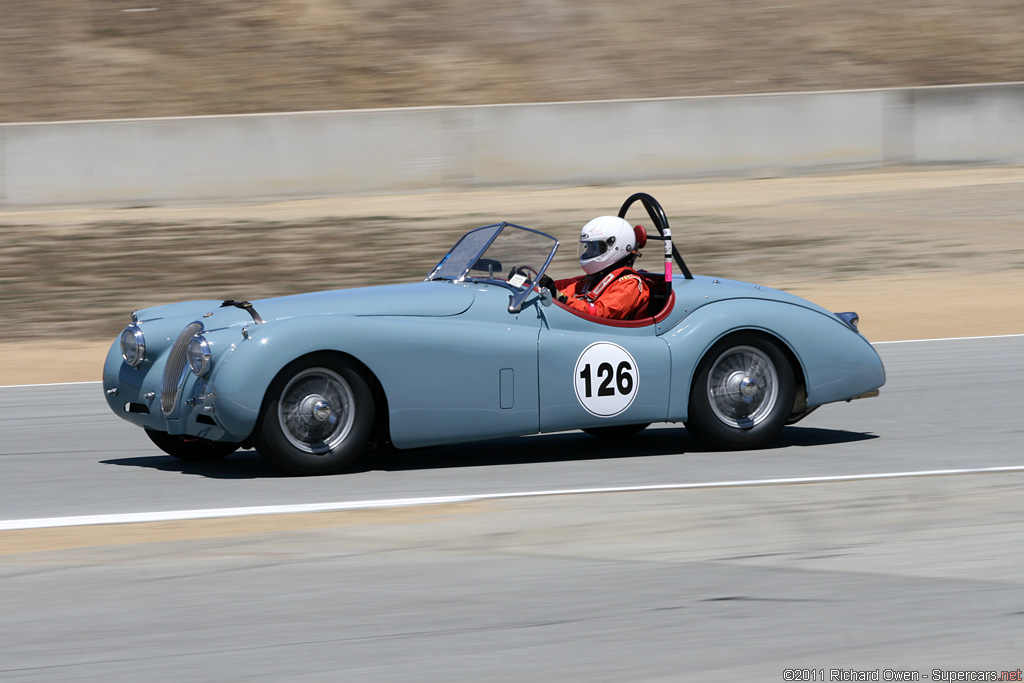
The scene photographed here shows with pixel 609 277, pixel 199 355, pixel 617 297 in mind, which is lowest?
pixel 199 355

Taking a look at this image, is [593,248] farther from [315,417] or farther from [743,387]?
[315,417]

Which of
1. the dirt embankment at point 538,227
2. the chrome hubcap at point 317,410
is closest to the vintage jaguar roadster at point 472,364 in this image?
the chrome hubcap at point 317,410

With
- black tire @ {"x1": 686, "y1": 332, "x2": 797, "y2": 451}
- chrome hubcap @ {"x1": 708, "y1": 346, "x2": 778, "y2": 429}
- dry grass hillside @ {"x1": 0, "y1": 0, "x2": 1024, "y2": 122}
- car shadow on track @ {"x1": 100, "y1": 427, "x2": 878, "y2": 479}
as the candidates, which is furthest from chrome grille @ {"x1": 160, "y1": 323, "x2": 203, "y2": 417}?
dry grass hillside @ {"x1": 0, "y1": 0, "x2": 1024, "y2": 122}

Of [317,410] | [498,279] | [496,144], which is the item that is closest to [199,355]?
[317,410]

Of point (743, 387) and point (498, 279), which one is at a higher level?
point (498, 279)

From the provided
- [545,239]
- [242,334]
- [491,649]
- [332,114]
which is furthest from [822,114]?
[491,649]

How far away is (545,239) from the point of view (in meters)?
7.50

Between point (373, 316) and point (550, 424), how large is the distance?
1.09 m

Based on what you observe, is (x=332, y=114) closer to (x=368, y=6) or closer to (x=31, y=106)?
(x=31, y=106)

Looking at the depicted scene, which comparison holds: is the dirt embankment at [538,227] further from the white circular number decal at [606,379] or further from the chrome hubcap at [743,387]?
the chrome hubcap at [743,387]

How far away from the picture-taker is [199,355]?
653cm

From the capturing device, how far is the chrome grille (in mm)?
6738

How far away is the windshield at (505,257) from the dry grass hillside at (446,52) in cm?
2011

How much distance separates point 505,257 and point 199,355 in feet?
5.96
